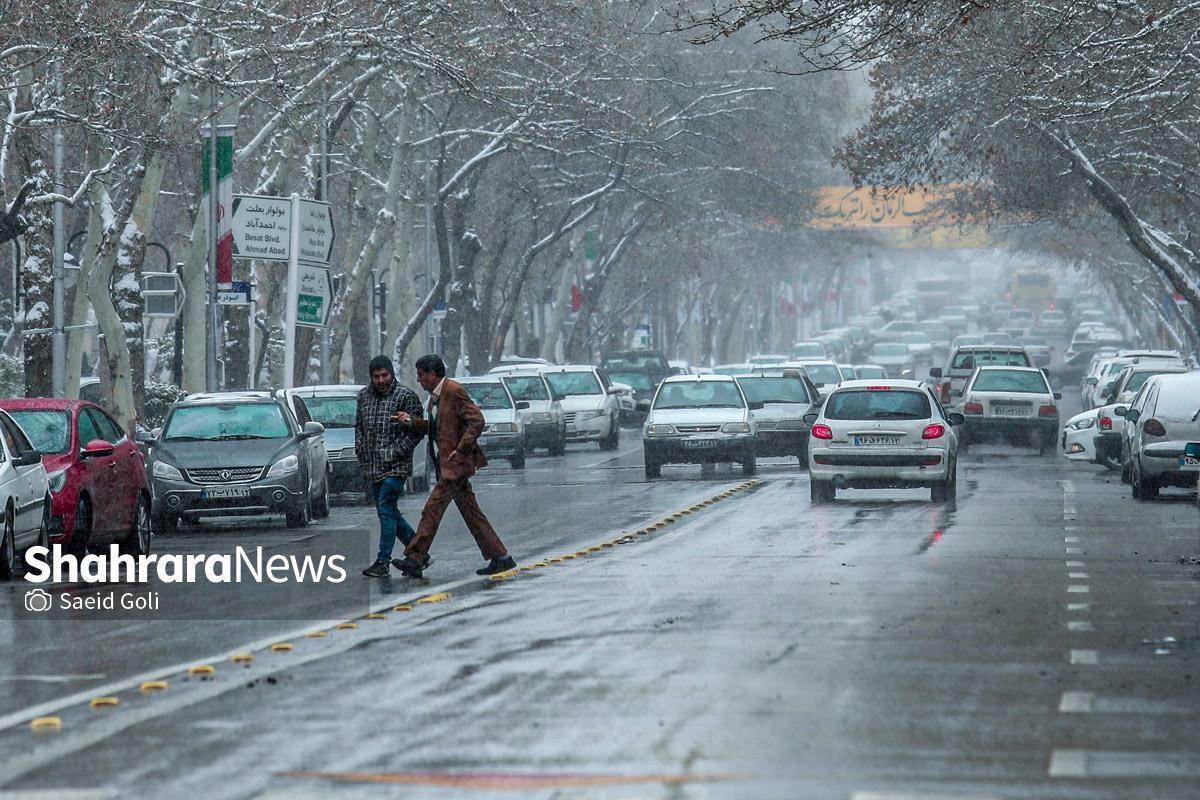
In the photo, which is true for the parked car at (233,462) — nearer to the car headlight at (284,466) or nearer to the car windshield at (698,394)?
the car headlight at (284,466)

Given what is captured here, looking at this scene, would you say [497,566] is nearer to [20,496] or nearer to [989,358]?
[20,496]

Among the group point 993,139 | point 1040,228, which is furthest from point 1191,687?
point 1040,228

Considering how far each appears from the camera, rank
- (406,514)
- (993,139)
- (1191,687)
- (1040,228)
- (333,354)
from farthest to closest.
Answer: (1040,228), (333,354), (993,139), (406,514), (1191,687)

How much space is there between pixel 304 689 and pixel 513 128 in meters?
38.2

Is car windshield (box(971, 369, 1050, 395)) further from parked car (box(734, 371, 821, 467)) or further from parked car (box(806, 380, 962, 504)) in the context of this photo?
parked car (box(806, 380, 962, 504))

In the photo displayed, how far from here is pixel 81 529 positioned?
64.0ft

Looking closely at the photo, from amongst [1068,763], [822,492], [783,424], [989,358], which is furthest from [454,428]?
[989,358]

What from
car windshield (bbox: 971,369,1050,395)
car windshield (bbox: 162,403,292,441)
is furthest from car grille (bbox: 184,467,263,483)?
car windshield (bbox: 971,369,1050,395)

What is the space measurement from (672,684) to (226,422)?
1570 cm

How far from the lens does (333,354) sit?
164ft

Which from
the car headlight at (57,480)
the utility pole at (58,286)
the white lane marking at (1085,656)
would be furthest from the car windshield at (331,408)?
the white lane marking at (1085,656)

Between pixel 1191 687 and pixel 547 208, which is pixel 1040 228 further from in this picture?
pixel 1191 687

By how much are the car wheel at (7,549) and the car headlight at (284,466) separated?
668 cm

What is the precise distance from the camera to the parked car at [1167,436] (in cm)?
2777
